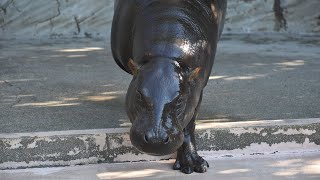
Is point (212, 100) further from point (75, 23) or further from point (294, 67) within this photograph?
point (75, 23)

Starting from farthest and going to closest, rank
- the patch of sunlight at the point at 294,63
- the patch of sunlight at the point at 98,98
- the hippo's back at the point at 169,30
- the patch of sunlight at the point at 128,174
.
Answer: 1. the patch of sunlight at the point at 294,63
2. the patch of sunlight at the point at 98,98
3. the patch of sunlight at the point at 128,174
4. the hippo's back at the point at 169,30

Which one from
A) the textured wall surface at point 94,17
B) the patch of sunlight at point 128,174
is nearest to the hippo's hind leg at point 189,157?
the patch of sunlight at point 128,174

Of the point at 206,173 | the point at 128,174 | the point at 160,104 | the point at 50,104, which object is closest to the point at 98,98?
Result: the point at 50,104

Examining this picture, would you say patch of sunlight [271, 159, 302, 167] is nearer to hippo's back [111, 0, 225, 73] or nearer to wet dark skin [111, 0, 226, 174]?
wet dark skin [111, 0, 226, 174]

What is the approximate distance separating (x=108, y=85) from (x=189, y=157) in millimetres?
2418

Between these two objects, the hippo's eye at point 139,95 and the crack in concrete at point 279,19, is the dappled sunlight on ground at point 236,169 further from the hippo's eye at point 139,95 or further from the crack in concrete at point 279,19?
the crack in concrete at point 279,19

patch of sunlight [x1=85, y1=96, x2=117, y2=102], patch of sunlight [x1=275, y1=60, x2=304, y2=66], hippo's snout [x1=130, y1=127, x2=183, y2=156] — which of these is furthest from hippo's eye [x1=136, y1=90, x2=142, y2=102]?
patch of sunlight [x1=275, y1=60, x2=304, y2=66]

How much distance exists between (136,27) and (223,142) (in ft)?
3.55

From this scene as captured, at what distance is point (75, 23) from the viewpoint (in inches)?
395

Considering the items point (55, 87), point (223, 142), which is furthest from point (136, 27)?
point (55, 87)

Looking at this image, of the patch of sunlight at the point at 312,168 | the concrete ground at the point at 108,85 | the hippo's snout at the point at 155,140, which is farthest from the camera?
the concrete ground at the point at 108,85

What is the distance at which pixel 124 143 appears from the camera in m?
4.01

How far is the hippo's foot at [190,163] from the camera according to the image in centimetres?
379

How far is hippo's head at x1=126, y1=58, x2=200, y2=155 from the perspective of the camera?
9.56ft
